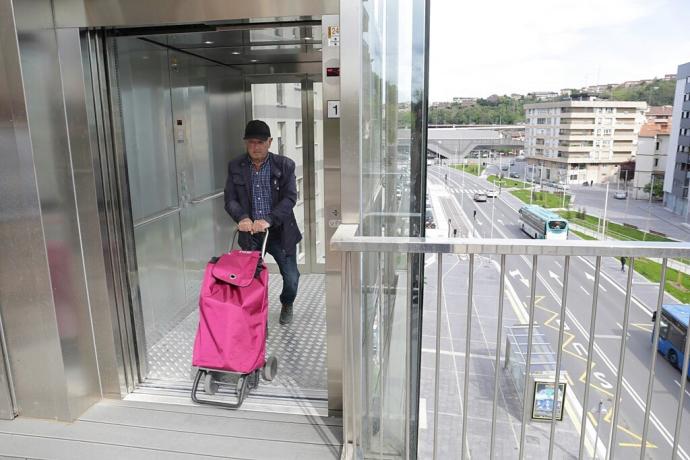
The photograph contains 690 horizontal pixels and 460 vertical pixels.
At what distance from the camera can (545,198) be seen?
255cm

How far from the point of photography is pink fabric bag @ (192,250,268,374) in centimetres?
269

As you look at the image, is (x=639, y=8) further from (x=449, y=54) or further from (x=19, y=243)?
(x=19, y=243)

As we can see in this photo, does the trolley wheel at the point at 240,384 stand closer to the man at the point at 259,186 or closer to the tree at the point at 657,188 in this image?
the man at the point at 259,186

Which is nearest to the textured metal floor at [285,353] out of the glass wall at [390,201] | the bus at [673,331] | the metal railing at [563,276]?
the glass wall at [390,201]

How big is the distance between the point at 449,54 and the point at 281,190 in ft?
4.65

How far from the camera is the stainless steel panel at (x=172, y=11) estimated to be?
7.52 feet

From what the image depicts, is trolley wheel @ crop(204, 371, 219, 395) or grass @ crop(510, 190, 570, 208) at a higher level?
grass @ crop(510, 190, 570, 208)

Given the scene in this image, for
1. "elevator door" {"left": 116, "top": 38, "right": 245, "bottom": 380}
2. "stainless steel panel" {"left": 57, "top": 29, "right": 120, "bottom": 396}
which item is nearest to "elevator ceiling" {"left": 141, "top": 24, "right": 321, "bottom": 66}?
"elevator door" {"left": 116, "top": 38, "right": 245, "bottom": 380}

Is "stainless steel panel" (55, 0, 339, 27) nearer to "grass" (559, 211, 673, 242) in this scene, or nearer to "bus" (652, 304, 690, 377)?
"grass" (559, 211, 673, 242)

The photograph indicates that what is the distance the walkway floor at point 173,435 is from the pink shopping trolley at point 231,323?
6.6 inches

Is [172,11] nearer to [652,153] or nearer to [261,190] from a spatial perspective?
[261,190]

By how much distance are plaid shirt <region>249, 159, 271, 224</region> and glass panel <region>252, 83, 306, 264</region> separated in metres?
1.61

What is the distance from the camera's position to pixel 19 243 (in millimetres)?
2402

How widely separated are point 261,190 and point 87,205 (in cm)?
124
